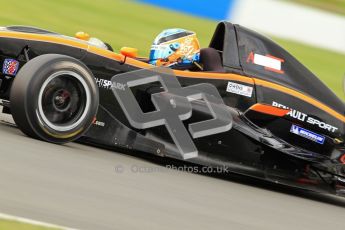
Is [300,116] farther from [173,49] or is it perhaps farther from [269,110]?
[173,49]

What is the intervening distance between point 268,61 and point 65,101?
2.21 meters

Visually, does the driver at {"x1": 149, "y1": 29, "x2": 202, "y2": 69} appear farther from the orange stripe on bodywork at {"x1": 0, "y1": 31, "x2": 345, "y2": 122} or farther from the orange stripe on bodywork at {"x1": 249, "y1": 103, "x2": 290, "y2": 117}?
the orange stripe on bodywork at {"x1": 249, "y1": 103, "x2": 290, "y2": 117}

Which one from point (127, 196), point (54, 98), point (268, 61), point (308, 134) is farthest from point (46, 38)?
point (308, 134)

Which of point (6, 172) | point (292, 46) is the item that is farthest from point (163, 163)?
point (292, 46)

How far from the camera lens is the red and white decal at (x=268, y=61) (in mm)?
7230

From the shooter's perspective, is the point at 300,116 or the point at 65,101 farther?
the point at 300,116

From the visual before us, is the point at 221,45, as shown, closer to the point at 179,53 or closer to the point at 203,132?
the point at 179,53

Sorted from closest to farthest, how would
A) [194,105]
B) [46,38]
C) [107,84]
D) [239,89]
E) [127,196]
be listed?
[127,196] → [46,38] → [107,84] → [194,105] → [239,89]

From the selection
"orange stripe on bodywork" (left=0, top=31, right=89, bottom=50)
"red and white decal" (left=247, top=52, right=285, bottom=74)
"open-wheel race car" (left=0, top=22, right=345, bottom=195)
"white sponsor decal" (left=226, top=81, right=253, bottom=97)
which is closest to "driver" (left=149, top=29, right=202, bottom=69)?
"open-wheel race car" (left=0, top=22, right=345, bottom=195)

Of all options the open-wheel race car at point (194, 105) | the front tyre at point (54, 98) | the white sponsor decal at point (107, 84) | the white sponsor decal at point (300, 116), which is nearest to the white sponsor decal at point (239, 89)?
the open-wheel race car at point (194, 105)

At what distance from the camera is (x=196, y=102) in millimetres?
6773

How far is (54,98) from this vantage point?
6.20 m

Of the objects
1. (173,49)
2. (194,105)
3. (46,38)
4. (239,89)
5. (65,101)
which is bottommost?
(65,101)

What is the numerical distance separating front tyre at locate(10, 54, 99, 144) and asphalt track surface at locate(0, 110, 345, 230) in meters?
0.16
